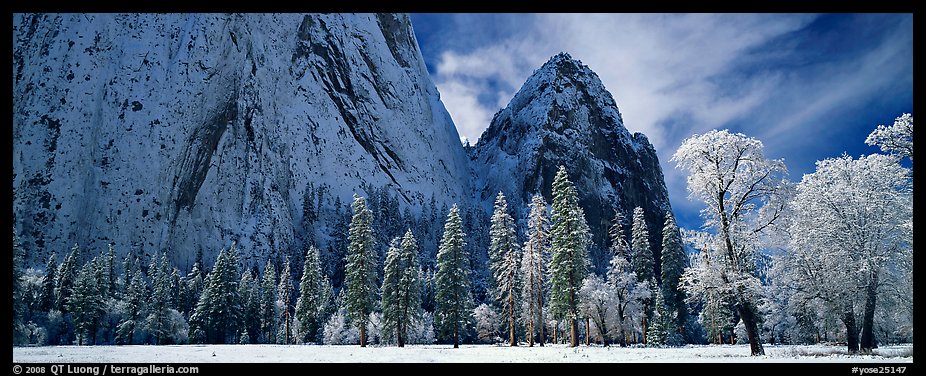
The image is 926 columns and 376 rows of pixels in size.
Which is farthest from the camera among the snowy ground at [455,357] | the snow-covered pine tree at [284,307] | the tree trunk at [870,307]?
the snow-covered pine tree at [284,307]

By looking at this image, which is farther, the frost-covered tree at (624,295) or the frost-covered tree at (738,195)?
the frost-covered tree at (624,295)

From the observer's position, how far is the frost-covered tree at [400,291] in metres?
41.8

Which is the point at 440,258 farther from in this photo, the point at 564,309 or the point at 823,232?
the point at 823,232

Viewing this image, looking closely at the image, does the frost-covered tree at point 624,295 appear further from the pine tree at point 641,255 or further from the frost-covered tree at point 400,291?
the frost-covered tree at point 400,291

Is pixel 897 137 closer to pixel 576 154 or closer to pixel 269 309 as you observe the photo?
pixel 269 309

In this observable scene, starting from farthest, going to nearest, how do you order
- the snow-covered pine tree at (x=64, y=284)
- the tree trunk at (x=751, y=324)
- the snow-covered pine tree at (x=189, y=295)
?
the snow-covered pine tree at (x=189, y=295)
the snow-covered pine tree at (x=64, y=284)
the tree trunk at (x=751, y=324)

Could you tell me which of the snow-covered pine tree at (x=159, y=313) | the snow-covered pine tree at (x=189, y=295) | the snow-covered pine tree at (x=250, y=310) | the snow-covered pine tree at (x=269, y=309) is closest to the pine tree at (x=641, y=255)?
the snow-covered pine tree at (x=269, y=309)

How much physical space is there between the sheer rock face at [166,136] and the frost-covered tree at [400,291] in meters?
75.3

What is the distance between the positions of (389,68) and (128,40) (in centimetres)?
7144

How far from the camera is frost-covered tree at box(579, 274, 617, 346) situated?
39.8 m

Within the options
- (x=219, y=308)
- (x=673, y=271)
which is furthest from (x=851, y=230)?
(x=219, y=308)

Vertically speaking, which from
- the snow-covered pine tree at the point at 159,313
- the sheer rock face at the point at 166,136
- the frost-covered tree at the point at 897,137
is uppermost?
the sheer rock face at the point at 166,136

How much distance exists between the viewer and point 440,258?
4278 cm

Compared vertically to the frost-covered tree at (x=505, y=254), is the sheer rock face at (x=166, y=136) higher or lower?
higher
